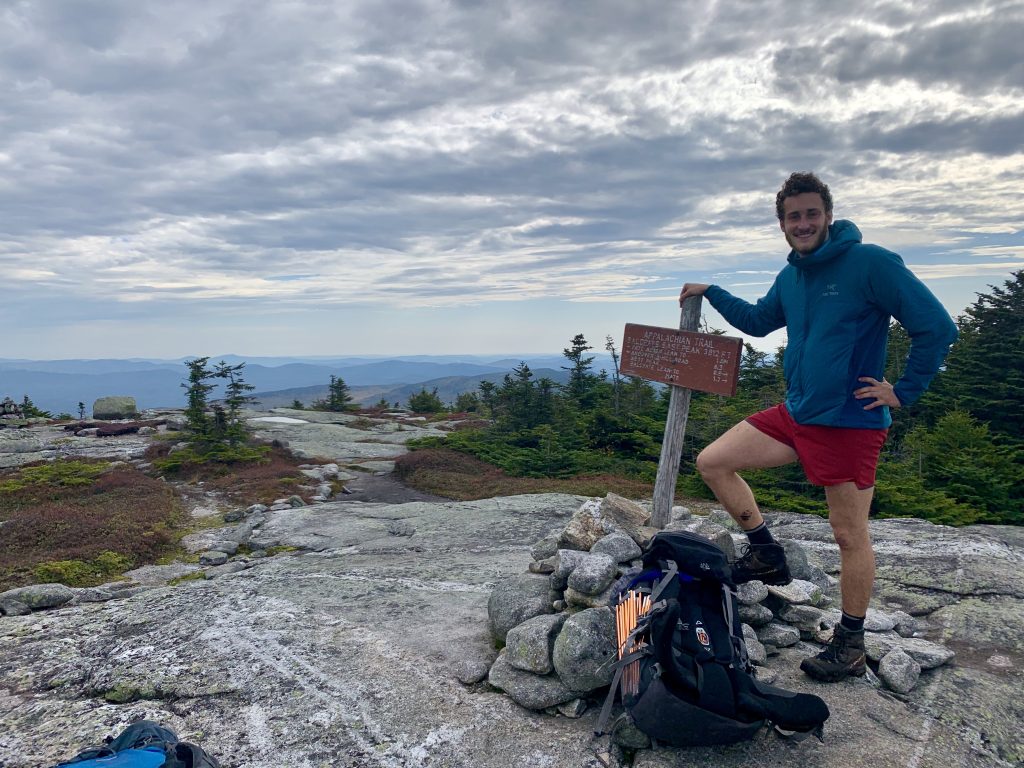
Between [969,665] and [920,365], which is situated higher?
[920,365]

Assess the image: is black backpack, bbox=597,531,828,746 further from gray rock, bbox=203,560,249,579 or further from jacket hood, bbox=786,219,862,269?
gray rock, bbox=203,560,249,579

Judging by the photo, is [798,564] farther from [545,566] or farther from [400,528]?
[400,528]

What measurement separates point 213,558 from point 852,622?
1072cm

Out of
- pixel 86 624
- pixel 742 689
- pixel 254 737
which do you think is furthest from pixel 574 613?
pixel 86 624

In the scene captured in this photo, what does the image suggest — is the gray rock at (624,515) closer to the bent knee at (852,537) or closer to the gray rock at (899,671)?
the bent knee at (852,537)

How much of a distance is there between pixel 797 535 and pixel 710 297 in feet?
18.8

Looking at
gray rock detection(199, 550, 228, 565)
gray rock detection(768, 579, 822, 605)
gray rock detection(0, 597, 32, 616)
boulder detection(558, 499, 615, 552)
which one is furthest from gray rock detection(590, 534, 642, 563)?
gray rock detection(199, 550, 228, 565)

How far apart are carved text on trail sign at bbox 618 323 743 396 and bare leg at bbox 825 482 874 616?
1694 millimetres

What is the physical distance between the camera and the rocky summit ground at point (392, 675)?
3967 millimetres

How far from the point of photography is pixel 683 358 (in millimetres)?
6129

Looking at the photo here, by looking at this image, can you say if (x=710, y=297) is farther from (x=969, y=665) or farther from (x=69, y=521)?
(x=69, y=521)

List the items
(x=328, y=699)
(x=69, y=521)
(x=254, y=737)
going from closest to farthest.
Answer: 1. (x=254, y=737)
2. (x=328, y=699)
3. (x=69, y=521)

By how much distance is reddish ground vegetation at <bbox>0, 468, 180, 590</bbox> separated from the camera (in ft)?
35.2

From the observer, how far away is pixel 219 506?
15.7 meters
